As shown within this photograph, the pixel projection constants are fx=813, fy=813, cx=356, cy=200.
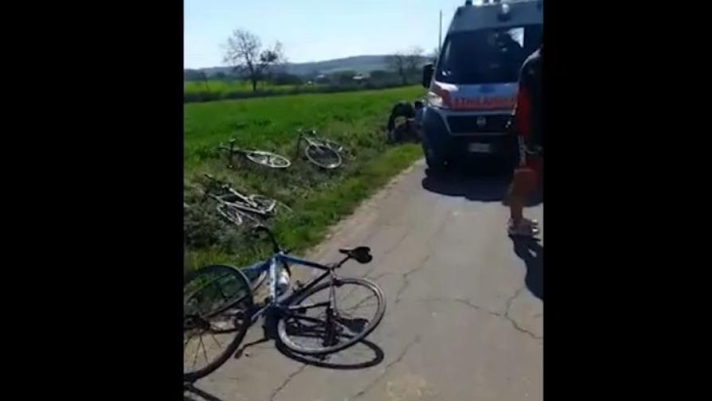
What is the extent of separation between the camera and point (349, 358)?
3771 millimetres

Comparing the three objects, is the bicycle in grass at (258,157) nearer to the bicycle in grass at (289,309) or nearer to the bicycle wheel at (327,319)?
the bicycle in grass at (289,309)

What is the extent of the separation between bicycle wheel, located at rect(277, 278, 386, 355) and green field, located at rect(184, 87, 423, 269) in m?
0.53

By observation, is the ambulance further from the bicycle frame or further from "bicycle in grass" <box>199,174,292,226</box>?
the bicycle frame

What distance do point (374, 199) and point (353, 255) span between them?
3940 millimetres

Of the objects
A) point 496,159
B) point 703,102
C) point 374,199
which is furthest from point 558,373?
→ point 496,159

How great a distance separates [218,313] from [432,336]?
1044 millimetres

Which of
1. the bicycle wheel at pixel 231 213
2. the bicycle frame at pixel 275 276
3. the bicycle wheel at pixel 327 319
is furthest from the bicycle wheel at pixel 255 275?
the bicycle wheel at pixel 231 213

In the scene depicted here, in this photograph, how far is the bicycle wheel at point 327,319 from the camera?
390 centimetres

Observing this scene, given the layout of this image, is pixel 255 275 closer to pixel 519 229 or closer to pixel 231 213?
pixel 519 229

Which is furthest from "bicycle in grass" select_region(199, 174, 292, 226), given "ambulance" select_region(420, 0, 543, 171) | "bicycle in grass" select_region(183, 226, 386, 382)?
"ambulance" select_region(420, 0, 543, 171)

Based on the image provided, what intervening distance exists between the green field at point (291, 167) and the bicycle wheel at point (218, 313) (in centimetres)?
13

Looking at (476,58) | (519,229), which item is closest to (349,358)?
(519,229)
